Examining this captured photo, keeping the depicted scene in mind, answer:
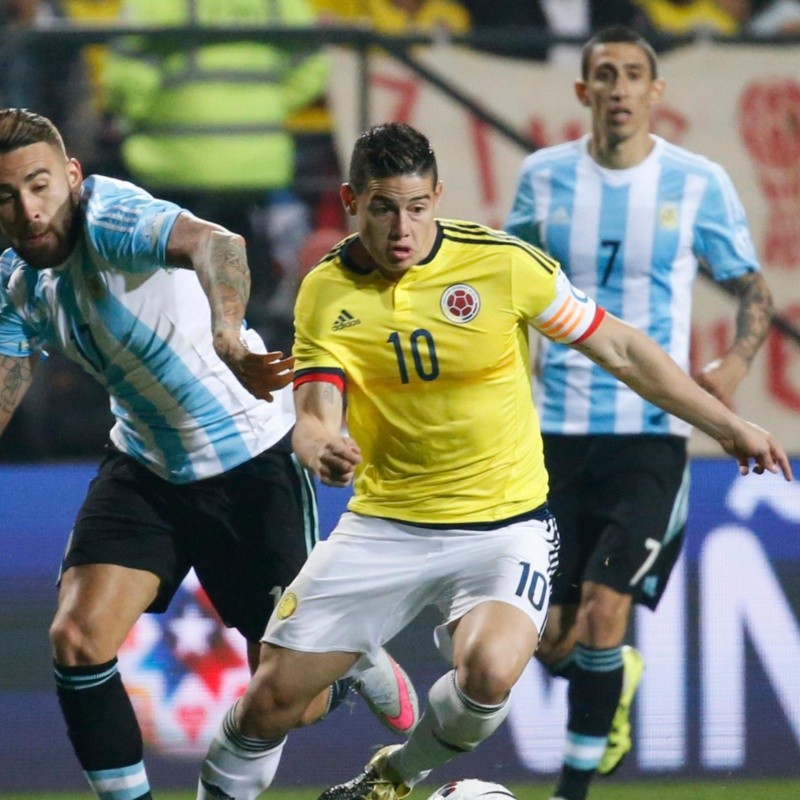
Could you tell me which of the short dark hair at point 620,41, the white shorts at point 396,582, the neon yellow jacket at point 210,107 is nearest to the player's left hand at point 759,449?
the white shorts at point 396,582

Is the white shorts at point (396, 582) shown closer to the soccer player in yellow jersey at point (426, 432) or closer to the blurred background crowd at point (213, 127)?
the soccer player in yellow jersey at point (426, 432)

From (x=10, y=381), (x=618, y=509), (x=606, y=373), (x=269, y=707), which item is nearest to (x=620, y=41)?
(x=606, y=373)

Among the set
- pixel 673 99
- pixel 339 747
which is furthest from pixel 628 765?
pixel 673 99

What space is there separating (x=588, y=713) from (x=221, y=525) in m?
1.36

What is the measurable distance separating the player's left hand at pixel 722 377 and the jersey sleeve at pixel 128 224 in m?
1.80

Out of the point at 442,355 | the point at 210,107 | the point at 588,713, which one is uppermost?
the point at 210,107

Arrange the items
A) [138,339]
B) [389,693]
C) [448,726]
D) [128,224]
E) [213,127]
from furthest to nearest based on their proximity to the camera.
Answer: [213,127], [389,693], [138,339], [448,726], [128,224]

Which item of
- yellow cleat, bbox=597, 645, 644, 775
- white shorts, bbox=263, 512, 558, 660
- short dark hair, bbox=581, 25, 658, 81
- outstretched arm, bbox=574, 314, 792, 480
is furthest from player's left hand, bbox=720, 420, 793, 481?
short dark hair, bbox=581, 25, 658, 81

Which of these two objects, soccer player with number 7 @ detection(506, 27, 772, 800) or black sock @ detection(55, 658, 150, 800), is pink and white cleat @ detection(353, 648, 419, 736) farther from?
black sock @ detection(55, 658, 150, 800)

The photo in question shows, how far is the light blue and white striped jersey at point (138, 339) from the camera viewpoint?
481 cm

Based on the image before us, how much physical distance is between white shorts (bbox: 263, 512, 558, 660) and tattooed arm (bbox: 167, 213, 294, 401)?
926 millimetres

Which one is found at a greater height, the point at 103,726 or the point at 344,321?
the point at 344,321

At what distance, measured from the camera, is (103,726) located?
4957mm

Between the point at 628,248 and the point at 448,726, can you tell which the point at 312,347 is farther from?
the point at 628,248
